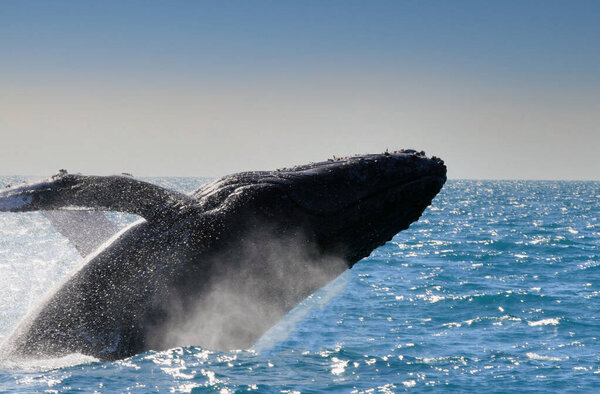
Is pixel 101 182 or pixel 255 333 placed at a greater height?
pixel 101 182

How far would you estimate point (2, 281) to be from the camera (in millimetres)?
18500

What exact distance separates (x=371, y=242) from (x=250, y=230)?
1.36 meters

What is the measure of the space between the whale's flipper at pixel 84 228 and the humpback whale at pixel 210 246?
0.75 metres

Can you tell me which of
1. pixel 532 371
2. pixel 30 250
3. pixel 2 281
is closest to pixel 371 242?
pixel 532 371

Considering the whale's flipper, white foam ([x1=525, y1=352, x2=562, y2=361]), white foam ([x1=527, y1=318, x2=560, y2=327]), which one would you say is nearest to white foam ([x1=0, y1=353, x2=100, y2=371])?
the whale's flipper

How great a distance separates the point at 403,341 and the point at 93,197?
623 centimetres

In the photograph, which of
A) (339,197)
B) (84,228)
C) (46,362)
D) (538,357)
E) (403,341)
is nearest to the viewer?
(46,362)

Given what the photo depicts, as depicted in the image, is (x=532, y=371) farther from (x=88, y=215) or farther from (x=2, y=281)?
(x=2, y=281)

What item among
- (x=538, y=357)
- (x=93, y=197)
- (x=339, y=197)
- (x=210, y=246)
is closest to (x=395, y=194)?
(x=339, y=197)

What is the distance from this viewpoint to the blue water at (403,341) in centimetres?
759

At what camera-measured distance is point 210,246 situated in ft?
24.2

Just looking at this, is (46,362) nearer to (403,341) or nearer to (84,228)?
(84,228)

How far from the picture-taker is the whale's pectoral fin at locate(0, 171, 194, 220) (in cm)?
693

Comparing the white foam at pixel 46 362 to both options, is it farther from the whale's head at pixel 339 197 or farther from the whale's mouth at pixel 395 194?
the whale's mouth at pixel 395 194
